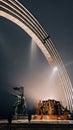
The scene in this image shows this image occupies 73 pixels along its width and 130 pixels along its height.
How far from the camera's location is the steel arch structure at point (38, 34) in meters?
41.8

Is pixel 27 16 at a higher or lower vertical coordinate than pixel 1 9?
higher

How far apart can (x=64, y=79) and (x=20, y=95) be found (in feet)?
93.8

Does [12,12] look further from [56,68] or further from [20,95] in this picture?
[56,68]

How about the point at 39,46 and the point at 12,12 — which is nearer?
the point at 12,12

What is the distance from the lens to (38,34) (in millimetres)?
51281

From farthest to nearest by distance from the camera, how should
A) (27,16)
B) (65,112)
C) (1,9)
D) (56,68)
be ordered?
(56,68) < (27,16) < (65,112) < (1,9)

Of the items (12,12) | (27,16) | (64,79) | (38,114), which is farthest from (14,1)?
(64,79)

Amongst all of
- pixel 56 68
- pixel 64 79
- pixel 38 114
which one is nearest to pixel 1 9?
pixel 38 114

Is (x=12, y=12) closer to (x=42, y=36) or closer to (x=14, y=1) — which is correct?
(x=14, y=1)

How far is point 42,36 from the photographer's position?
5275cm

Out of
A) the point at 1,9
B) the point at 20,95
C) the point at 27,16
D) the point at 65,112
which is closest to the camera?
the point at 20,95

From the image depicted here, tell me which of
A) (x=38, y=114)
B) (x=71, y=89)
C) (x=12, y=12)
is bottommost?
(x=38, y=114)

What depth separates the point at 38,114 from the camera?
132 ft

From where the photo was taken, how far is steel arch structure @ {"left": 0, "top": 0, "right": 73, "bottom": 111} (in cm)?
4175
